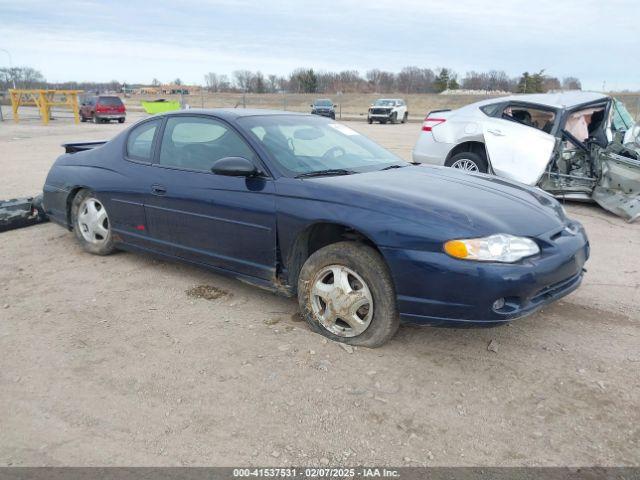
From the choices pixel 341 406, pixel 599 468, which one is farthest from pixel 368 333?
Result: pixel 599 468

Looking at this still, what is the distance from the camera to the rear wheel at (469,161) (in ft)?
→ 26.1

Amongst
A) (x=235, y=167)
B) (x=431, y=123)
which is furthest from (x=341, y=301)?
(x=431, y=123)

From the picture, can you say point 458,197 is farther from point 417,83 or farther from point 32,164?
point 417,83

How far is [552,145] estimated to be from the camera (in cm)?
741

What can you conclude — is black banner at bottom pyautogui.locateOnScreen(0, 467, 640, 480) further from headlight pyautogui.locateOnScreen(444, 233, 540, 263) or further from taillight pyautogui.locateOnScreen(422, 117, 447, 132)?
taillight pyautogui.locateOnScreen(422, 117, 447, 132)

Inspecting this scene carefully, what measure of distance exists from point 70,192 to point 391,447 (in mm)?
4288

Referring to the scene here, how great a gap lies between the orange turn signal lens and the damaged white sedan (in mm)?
4869

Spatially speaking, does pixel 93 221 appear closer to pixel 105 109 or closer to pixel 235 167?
pixel 235 167

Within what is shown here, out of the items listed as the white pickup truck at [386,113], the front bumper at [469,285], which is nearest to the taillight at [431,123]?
the front bumper at [469,285]

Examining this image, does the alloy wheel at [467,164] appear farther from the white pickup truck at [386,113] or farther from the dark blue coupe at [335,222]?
the white pickup truck at [386,113]

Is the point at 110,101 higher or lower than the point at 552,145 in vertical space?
higher

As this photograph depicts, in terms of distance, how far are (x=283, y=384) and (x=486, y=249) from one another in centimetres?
137

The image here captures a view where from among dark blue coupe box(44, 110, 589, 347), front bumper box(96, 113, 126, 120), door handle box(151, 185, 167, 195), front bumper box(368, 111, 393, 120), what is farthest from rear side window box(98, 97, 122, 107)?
door handle box(151, 185, 167, 195)

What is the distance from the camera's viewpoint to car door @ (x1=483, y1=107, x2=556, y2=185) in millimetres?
7414
